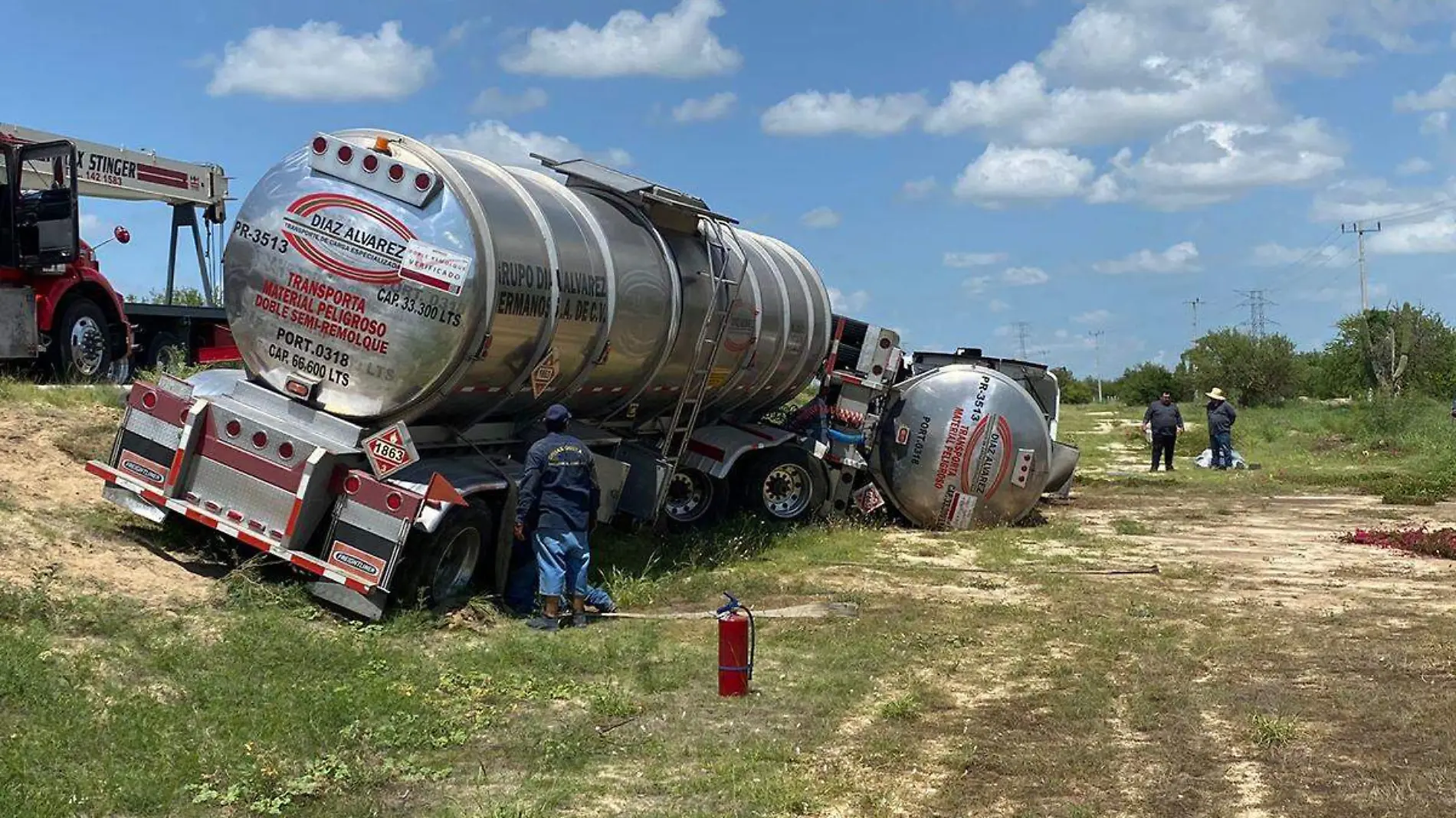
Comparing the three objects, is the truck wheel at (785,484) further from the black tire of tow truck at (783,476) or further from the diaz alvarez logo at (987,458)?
the diaz alvarez logo at (987,458)

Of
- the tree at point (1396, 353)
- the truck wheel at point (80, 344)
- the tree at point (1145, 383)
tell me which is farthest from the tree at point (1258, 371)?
the truck wheel at point (80, 344)

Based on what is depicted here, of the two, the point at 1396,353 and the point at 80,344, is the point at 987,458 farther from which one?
the point at 1396,353

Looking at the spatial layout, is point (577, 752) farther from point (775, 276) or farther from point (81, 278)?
point (81, 278)

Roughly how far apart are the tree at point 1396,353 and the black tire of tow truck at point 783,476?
→ 41.4 meters

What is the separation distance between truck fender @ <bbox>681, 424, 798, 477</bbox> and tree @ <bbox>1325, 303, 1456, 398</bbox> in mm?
42553

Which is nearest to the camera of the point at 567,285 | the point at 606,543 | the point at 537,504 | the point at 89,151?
the point at 537,504

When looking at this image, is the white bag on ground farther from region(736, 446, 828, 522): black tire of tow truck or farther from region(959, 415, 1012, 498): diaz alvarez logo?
region(736, 446, 828, 522): black tire of tow truck

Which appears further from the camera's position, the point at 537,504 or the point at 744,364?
the point at 744,364

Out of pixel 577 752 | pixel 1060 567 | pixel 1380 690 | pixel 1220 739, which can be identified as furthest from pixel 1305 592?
pixel 577 752

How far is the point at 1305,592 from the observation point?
12.3m

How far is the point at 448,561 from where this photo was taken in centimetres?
996

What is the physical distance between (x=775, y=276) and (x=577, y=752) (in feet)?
32.5

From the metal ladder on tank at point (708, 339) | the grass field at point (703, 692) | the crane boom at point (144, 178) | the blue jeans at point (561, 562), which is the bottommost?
the grass field at point (703, 692)

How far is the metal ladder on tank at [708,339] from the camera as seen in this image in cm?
1362
